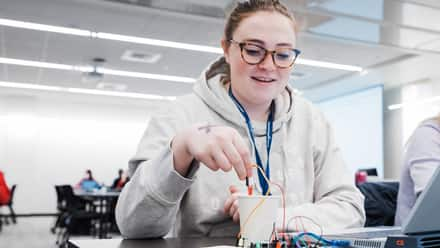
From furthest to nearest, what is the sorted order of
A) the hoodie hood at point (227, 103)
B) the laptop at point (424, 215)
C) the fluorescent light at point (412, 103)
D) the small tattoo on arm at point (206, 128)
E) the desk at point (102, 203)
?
the fluorescent light at point (412, 103), the desk at point (102, 203), the hoodie hood at point (227, 103), the small tattoo on arm at point (206, 128), the laptop at point (424, 215)

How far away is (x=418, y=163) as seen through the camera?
1.75 metres

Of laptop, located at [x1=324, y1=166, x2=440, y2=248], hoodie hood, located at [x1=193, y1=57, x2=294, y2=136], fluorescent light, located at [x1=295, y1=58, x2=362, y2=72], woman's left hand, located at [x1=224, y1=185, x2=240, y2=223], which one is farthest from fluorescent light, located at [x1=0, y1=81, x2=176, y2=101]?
laptop, located at [x1=324, y1=166, x2=440, y2=248]

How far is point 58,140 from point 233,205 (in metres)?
12.1

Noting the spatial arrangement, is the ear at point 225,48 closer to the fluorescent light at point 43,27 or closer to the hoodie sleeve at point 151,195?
the hoodie sleeve at point 151,195

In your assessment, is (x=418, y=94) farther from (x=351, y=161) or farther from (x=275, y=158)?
(x=275, y=158)

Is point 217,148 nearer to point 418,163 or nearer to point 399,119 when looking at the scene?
point 418,163

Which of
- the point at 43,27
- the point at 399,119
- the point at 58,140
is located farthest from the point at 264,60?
the point at 58,140

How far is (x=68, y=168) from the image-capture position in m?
12.2

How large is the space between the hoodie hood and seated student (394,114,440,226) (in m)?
0.72

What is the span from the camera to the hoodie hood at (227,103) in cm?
124

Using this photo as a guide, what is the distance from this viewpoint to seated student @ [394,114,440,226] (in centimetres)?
171

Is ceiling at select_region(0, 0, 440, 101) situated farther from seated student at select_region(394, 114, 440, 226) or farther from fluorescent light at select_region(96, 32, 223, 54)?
seated student at select_region(394, 114, 440, 226)

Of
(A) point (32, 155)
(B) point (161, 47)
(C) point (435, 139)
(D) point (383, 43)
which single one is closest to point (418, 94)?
(D) point (383, 43)

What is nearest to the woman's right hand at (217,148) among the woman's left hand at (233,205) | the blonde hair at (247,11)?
the woman's left hand at (233,205)
